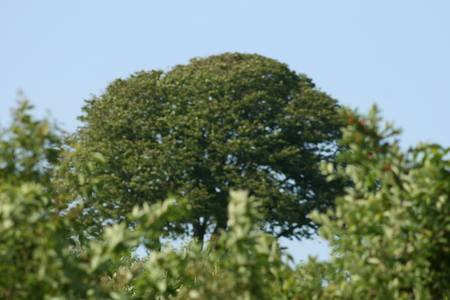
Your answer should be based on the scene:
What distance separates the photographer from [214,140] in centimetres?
3059

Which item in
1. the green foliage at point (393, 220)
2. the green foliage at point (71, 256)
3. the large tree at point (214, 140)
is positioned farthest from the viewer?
the large tree at point (214, 140)

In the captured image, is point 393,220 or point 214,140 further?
point 214,140

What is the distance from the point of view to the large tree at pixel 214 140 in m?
30.1

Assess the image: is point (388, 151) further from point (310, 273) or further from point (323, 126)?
point (323, 126)

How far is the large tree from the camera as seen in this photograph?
30.1 meters

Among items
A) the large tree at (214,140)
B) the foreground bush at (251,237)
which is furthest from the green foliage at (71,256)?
the large tree at (214,140)

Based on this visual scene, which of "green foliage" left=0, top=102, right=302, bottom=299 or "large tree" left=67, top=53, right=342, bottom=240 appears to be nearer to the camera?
"green foliage" left=0, top=102, right=302, bottom=299

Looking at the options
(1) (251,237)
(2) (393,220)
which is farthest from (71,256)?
(2) (393,220)

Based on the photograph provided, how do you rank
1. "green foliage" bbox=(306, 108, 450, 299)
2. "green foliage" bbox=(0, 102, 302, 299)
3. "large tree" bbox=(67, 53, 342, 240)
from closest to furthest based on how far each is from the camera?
"green foliage" bbox=(0, 102, 302, 299) → "green foliage" bbox=(306, 108, 450, 299) → "large tree" bbox=(67, 53, 342, 240)

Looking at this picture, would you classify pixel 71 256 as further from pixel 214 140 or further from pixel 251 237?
pixel 214 140

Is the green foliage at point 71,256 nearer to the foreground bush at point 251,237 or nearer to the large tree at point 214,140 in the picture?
the foreground bush at point 251,237

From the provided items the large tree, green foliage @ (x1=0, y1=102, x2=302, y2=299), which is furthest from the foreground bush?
the large tree

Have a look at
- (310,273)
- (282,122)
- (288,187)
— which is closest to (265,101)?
(282,122)

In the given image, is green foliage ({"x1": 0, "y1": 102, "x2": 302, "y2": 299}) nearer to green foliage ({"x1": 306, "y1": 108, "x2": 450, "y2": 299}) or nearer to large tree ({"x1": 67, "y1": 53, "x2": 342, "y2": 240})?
green foliage ({"x1": 306, "y1": 108, "x2": 450, "y2": 299})
